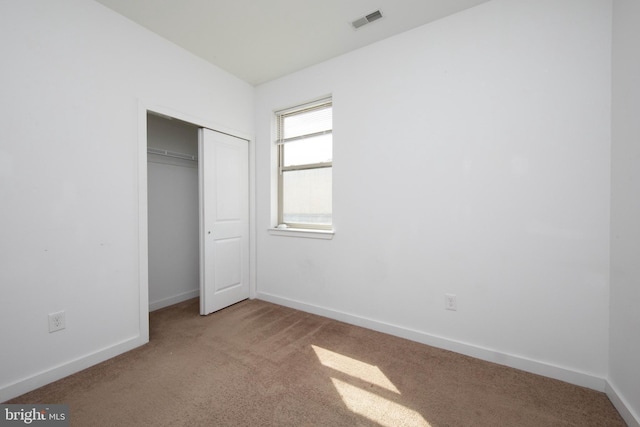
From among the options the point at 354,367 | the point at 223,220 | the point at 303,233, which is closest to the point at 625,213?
the point at 354,367

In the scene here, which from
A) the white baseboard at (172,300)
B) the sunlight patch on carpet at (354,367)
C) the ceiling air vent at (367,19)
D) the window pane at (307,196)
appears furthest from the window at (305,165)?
the white baseboard at (172,300)

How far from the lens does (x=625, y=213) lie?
60.4 inches

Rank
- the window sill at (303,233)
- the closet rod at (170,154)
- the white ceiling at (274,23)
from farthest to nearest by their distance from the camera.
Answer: the closet rod at (170,154)
the window sill at (303,233)
the white ceiling at (274,23)

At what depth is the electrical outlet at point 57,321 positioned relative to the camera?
72.4 inches

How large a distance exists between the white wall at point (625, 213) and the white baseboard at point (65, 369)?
11.1 ft

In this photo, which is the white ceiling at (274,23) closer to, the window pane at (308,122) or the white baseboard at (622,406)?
the window pane at (308,122)

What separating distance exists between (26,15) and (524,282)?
3913 mm

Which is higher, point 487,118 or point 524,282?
point 487,118

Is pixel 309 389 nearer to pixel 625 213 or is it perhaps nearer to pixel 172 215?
pixel 625 213

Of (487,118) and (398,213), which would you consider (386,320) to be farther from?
(487,118)

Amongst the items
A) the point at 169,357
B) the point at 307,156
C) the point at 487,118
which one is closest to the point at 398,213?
the point at 487,118

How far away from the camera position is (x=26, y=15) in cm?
173

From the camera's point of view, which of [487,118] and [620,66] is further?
[487,118]

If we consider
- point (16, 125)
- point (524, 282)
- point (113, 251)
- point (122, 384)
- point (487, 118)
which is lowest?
point (122, 384)
